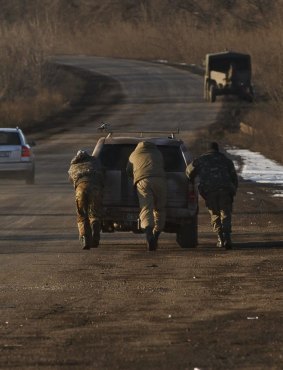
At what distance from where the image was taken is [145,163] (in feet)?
57.9

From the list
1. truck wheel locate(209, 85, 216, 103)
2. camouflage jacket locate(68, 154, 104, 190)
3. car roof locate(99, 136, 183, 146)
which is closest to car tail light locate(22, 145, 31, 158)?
car roof locate(99, 136, 183, 146)

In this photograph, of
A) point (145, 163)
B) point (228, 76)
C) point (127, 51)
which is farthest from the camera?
point (127, 51)

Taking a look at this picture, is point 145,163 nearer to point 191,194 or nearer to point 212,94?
point 191,194

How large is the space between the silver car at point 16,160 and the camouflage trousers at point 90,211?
13.8 metres

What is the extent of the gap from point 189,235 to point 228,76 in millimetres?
47924

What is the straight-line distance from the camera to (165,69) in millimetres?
83812

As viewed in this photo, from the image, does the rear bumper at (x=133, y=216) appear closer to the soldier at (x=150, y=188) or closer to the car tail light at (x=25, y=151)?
the soldier at (x=150, y=188)

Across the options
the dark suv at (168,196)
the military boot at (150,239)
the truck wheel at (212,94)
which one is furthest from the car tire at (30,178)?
the truck wheel at (212,94)

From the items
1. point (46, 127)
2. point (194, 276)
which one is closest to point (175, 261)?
point (194, 276)

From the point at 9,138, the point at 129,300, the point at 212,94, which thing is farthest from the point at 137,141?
the point at 212,94

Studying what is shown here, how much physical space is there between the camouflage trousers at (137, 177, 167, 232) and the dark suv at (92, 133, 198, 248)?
315 millimetres

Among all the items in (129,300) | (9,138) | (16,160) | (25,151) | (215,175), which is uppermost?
(129,300)

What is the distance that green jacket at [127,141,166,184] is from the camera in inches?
695

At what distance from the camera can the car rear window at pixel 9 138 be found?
3173 centimetres
